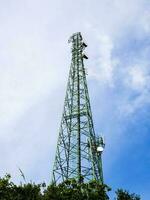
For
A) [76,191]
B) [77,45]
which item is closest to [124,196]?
[76,191]

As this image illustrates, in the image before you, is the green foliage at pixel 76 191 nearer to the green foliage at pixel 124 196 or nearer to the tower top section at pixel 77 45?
the green foliage at pixel 124 196

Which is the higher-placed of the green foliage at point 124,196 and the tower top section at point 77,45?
the tower top section at point 77,45

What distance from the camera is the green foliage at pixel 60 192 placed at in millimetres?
42344

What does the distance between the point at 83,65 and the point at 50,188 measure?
35.8 meters

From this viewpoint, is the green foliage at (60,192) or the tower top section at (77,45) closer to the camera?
the green foliage at (60,192)

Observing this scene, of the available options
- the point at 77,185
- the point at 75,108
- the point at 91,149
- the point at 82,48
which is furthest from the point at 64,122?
the point at 77,185

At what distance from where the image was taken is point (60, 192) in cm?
4353

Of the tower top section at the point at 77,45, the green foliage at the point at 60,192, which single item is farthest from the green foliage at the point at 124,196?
the tower top section at the point at 77,45

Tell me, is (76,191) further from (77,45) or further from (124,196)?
(77,45)

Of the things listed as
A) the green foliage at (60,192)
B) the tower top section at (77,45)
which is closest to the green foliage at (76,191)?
the green foliage at (60,192)

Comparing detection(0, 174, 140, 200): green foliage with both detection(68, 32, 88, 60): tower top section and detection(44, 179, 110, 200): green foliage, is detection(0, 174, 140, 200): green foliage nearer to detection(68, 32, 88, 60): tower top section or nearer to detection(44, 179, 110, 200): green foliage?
detection(44, 179, 110, 200): green foliage

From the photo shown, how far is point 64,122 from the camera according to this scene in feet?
239

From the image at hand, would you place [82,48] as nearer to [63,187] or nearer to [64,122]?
[64,122]

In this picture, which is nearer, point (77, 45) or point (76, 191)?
point (76, 191)
